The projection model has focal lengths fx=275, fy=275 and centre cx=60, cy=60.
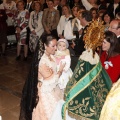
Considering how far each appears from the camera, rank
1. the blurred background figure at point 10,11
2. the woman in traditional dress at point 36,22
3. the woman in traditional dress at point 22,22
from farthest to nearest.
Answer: the blurred background figure at point 10,11, the woman in traditional dress at point 22,22, the woman in traditional dress at point 36,22

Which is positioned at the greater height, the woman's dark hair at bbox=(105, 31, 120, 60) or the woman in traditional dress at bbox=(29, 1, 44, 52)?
the woman's dark hair at bbox=(105, 31, 120, 60)

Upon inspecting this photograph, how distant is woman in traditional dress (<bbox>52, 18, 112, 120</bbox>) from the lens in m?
2.50

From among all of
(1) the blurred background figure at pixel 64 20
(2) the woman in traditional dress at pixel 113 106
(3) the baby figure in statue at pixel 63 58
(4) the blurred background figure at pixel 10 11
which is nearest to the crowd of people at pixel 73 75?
(3) the baby figure in statue at pixel 63 58

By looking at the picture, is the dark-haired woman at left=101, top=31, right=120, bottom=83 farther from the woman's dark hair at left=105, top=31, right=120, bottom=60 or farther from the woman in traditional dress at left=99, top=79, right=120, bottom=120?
the woman in traditional dress at left=99, top=79, right=120, bottom=120

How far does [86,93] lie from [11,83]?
11.2 ft

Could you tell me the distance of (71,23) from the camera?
5656 mm

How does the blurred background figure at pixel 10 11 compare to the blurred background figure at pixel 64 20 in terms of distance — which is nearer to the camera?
the blurred background figure at pixel 64 20

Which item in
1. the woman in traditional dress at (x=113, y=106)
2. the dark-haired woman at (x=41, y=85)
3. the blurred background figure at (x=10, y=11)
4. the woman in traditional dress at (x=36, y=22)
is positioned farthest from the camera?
the blurred background figure at (x=10, y=11)

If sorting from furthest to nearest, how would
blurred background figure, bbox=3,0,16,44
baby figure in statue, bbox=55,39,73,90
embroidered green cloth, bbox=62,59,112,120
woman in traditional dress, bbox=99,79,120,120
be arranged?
blurred background figure, bbox=3,0,16,44 < baby figure in statue, bbox=55,39,73,90 < embroidered green cloth, bbox=62,59,112,120 < woman in traditional dress, bbox=99,79,120,120

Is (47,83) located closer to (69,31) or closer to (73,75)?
(73,75)

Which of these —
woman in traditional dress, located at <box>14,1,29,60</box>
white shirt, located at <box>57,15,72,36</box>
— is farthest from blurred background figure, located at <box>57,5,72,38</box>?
woman in traditional dress, located at <box>14,1,29,60</box>

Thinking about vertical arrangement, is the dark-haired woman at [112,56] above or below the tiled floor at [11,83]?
above

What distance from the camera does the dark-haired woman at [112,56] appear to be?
327 centimetres

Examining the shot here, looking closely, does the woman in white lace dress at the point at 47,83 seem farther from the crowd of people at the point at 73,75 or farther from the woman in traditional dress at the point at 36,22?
the woman in traditional dress at the point at 36,22
